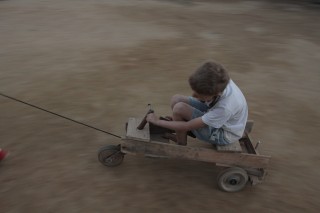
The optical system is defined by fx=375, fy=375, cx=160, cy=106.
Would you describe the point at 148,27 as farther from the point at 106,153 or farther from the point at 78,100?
the point at 106,153

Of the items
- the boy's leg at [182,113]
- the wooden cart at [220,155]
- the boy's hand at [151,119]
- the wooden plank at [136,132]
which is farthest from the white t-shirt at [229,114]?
the wooden plank at [136,132]

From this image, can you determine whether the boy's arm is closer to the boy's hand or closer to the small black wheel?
the boy's hand

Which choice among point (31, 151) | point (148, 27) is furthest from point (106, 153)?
point (148, 27)

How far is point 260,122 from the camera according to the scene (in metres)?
4.62

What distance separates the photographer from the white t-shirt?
324 cm

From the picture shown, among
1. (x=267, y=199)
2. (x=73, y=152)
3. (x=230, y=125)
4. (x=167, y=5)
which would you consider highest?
(x=167, y=5)

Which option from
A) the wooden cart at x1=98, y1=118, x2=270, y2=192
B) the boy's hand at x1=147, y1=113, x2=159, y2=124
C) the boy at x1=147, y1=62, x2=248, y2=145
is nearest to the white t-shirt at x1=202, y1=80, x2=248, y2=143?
the boy at x1=147, y1=62, x2=248, y2=145

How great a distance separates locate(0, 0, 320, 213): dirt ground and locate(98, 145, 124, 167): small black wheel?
0.08 m

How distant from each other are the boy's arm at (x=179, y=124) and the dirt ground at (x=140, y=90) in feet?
1.84

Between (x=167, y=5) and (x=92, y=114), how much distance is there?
4942mm

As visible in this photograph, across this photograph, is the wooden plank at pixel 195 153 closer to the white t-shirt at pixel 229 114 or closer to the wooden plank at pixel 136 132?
the wooden plank at pixel 136 132

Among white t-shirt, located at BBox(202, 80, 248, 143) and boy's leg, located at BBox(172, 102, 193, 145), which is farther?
boy's leg, located at BBox(172, 102, 193, 145)

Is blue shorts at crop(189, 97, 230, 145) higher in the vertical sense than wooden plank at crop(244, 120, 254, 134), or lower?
higher

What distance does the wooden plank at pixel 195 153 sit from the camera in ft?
11.1
